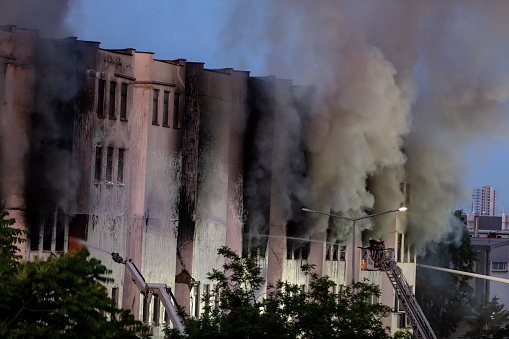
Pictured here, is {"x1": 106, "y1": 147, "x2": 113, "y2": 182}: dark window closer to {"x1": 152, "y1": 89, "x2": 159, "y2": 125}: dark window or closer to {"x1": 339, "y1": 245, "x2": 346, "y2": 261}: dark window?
{"x1": 152, "y1": 89, "x2": 159, "y2": 125}: dark window

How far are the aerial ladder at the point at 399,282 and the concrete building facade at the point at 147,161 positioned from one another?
16.8ft

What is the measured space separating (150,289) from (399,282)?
71.4ft

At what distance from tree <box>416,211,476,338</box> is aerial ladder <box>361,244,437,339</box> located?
25.3 meters

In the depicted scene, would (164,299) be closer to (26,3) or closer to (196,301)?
(196,301)

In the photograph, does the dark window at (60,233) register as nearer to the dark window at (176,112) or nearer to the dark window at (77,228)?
the dark window at (77,228)

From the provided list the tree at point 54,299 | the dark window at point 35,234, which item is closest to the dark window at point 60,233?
the dark window at point 35,234

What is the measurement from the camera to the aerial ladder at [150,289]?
6003 cm

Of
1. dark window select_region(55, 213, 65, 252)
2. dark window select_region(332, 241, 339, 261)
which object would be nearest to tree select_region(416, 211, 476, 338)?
dark window select_region(332, 241, 339, 261)

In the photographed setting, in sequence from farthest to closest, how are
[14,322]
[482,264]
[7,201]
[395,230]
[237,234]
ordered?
1. [482,264]
2. [395,230]
3. [237,234]
4. [7,201]
5. [14,322]

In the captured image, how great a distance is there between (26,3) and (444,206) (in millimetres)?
42703

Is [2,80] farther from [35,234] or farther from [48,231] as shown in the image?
[48,231]

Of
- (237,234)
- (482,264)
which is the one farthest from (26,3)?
(482,264)

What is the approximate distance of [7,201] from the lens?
58375 mm

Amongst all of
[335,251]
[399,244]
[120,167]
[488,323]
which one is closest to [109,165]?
[120,167]
